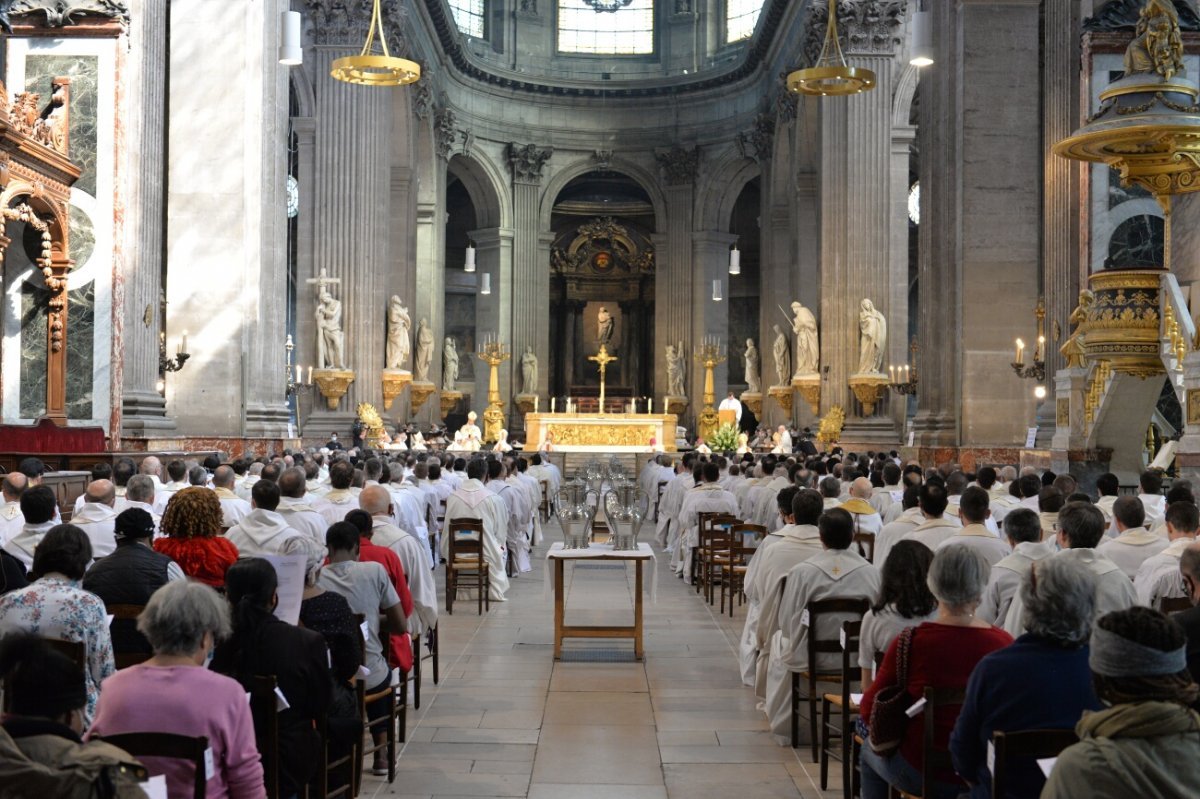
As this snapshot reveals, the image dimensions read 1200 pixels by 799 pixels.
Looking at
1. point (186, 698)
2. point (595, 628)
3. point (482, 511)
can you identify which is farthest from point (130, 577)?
point (482, 511)

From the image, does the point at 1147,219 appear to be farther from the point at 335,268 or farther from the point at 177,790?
the point at 335,268

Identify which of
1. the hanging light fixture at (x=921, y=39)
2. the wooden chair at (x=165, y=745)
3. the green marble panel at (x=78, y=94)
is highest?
the hanging light fixture at (x=921, y=39)

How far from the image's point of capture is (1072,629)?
4.01 meters

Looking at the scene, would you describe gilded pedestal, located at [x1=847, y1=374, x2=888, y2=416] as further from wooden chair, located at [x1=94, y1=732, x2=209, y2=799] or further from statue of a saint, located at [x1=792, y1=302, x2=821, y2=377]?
wooden chair, located at [x1=94, y1=732, x2=209, y2=799]

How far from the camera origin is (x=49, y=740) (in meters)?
2.84

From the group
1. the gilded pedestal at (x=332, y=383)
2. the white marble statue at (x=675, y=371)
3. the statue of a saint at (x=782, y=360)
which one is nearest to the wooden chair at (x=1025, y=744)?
the gilded pedestal at (x=332, y=383)

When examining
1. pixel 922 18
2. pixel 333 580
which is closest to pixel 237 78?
pixel 922 18

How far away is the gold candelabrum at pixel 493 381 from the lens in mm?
38438

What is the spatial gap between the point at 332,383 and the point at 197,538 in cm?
2240

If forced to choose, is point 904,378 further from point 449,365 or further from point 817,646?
point 817,646

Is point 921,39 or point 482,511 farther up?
point 921,39

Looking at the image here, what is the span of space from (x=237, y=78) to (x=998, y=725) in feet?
56.9

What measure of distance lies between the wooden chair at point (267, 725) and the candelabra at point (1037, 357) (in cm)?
1472

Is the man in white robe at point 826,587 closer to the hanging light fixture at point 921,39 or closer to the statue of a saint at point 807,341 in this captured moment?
the hanging light fixture at point 921,39
